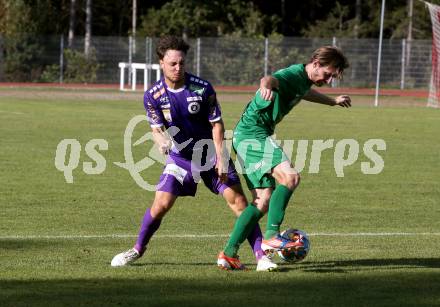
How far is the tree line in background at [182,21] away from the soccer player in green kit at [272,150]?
1739 inches

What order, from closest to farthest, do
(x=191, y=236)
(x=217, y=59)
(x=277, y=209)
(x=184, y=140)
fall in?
1. (x=277, y=209)
2. (x=184, y=140)
3. (x=191, y=236)
4. (x=217, y=59)

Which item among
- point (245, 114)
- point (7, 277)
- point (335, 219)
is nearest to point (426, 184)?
point (335, 219)

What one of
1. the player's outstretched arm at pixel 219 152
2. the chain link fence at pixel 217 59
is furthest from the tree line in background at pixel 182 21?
the player's outstretched arm at pixel 219 152

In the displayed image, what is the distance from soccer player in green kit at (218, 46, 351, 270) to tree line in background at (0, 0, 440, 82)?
145ft

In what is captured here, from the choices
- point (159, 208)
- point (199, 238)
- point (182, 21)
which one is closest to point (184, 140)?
point (159, 208)

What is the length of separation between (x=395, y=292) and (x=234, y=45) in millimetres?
46426

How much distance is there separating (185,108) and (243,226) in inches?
39.5

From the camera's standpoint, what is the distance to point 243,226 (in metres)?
8.34

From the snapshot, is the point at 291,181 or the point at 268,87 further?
the point at 291,181

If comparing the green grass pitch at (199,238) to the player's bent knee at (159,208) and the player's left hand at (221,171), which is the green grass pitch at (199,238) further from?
the player's left hand at (221,171)

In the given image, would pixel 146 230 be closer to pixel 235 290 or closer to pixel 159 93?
pixel 159 93

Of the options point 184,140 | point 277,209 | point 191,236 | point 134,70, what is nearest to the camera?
point 277,209

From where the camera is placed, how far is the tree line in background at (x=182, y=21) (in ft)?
172

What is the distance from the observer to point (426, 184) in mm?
15773
